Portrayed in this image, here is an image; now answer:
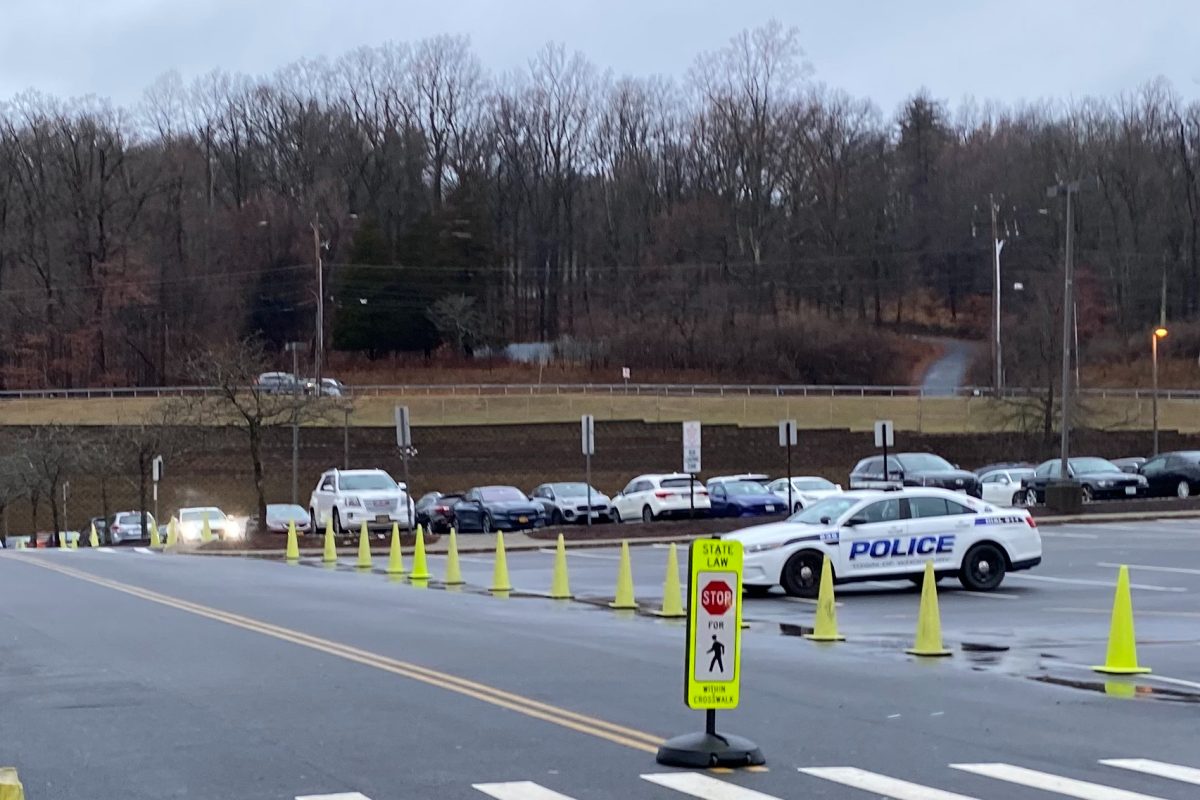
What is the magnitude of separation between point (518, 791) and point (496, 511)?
1353 inches

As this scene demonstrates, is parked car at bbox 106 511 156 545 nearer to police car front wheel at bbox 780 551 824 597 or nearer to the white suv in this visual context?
the white suv

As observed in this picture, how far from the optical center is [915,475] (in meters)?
46.9

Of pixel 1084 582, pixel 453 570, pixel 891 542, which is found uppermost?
pixel 891 542

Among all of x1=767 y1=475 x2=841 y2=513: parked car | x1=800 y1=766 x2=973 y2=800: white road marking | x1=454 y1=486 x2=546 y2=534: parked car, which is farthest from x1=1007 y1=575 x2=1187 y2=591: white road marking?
x1=454 y1=486 x2=546 y2=534: parked car

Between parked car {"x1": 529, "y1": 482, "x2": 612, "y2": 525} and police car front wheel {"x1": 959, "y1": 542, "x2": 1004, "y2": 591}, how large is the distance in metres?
21.6

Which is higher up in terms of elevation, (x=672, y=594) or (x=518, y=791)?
(x=518, y=791)

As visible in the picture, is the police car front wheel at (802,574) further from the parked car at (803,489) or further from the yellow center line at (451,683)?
the parked car at (803,489)

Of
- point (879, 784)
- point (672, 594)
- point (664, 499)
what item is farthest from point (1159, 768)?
point (664, 499)

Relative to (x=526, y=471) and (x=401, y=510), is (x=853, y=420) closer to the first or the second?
(x=526, y=471)

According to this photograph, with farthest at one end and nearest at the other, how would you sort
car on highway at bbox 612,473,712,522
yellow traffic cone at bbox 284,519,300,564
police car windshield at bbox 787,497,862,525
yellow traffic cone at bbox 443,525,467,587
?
car on highway at bbox 612,473,712,522 < yellow traffic cone at bbox 284,519,300,564 < yellow traffic cone at bbox 443,525,467,587 < police car windshield at bbox 787,497,862,525

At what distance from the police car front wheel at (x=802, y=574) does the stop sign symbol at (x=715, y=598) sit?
1325 centimetres

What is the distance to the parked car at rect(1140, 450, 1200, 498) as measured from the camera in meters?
46.8

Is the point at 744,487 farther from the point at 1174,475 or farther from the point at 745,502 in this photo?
the point at 1174,475

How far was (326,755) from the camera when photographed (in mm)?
9883
